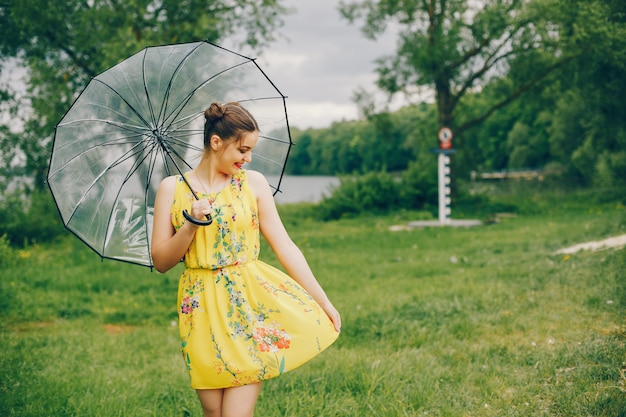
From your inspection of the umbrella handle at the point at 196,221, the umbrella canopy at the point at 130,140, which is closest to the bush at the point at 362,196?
the umbrella canopy at the point at 130,140

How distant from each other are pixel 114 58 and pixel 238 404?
10702 millimetres

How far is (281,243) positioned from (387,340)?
3500 millimetres

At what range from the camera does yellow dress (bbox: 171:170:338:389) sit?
9.39 feet

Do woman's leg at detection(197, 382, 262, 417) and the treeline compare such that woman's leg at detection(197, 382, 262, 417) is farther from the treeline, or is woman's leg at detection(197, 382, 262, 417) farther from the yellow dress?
the treeline

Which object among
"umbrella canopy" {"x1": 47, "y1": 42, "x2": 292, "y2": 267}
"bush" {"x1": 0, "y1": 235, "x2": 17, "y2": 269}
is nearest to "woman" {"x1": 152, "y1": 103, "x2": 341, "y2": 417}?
"umbrella canopy" {"x1": 47, "y1": 42, "x2": 292, "y2": 267}

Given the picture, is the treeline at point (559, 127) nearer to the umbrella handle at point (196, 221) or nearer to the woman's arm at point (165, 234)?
the woman's arm at point (165, 234)

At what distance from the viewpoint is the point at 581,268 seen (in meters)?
8.62

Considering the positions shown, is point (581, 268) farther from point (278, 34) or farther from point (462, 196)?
point (462, 196)

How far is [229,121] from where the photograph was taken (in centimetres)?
293

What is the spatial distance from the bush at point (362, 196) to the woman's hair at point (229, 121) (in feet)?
74.7

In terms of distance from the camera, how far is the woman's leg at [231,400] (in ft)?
9.40

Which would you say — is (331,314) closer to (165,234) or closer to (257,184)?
(257,184)

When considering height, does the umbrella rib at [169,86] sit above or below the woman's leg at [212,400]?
above

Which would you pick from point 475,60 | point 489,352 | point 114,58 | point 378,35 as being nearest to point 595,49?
point 475,60
